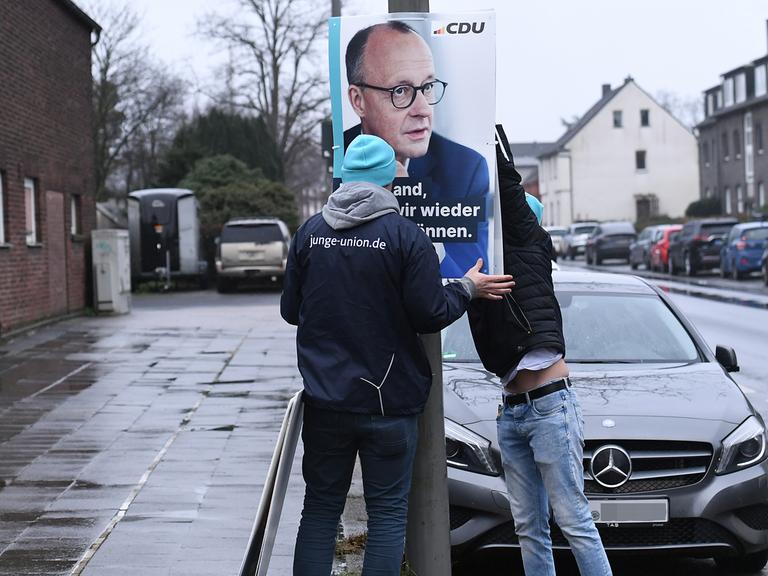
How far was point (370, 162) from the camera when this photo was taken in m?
4.42

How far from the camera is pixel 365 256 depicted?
14.0 ft

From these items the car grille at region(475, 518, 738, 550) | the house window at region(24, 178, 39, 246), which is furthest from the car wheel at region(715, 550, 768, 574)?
the house window at region(24, 178, 39, 246)

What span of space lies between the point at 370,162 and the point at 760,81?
221 ft

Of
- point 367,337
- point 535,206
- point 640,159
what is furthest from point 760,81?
point 367,337

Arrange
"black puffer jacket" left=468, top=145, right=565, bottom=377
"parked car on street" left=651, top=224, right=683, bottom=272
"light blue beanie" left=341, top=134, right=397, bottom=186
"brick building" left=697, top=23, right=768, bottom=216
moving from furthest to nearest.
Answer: "brick building" left=697, top=23, right=768, bottom=216 < "parked car on street" left=651, top=224, right=683, bottom=272 < "black puffer jacket" left=468, top=145, right=565, bottom=377 < "light blue beanie" left=341, top=134, right=397, bottom=186

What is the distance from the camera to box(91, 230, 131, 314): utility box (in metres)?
23.5

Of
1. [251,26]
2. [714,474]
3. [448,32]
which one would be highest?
[251,26]

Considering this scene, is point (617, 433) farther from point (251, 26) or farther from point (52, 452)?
point (251, 26)

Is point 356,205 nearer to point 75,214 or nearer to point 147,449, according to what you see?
point 147,449

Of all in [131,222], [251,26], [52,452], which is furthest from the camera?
[251,26]

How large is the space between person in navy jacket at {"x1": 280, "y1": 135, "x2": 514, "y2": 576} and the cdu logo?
2.07ft

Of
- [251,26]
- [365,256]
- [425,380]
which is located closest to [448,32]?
[365,256]

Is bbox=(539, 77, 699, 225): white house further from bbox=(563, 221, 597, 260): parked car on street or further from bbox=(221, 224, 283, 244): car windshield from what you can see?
bbox=(221, 224, 283, 244): car windshield

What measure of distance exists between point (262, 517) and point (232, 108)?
56.7m
